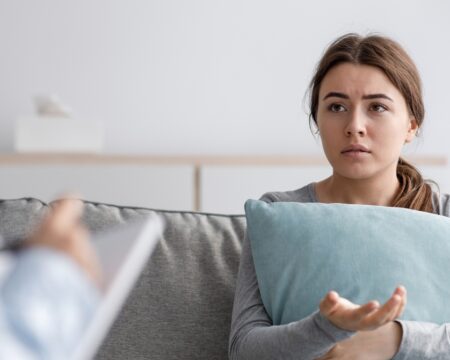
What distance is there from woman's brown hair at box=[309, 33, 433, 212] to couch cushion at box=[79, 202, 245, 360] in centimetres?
40

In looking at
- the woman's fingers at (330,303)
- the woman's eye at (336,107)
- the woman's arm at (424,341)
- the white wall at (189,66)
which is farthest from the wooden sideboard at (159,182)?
the woman's fingers at (330,303)

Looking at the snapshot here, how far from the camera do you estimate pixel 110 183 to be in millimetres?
3283

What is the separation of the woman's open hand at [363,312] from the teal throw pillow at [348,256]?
10.0 inches

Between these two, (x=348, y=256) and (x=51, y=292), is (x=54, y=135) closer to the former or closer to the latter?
(x=348, y=256)

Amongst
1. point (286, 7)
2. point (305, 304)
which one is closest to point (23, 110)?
point (286, 7)

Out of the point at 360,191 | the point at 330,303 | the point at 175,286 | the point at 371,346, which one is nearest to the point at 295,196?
the point at 360,191

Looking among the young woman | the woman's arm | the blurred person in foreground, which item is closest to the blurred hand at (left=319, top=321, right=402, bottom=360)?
the woman's arm

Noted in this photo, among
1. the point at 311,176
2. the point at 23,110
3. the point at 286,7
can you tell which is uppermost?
the point at 286,7

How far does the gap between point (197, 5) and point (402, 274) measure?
7.65 feet

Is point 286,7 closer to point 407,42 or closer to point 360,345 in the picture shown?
point 407,42

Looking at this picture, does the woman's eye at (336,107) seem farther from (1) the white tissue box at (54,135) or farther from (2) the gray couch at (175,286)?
(1) the white tissue box at (54,135)

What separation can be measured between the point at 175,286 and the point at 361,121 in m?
0.51

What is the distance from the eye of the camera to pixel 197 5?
3412 mm

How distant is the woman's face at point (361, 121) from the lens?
1.60 metres
